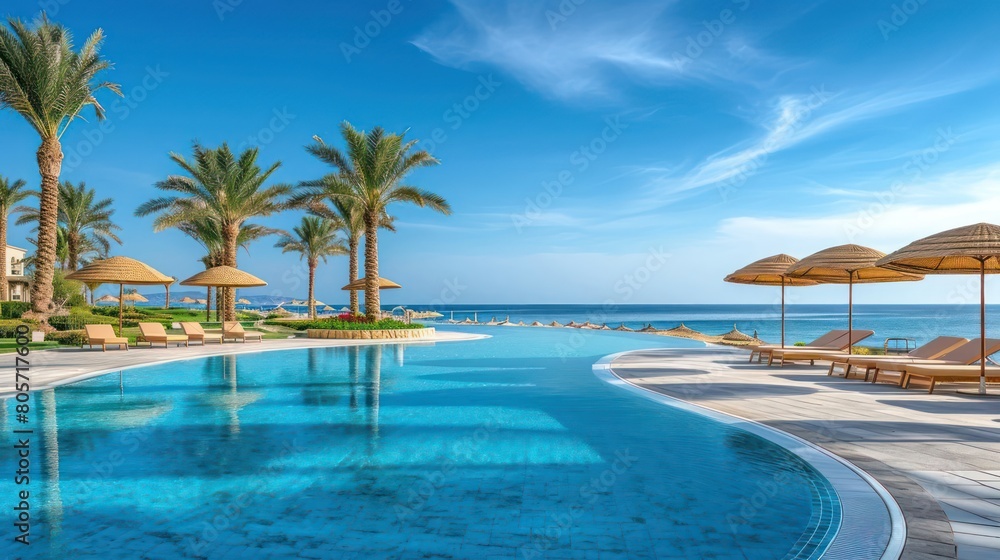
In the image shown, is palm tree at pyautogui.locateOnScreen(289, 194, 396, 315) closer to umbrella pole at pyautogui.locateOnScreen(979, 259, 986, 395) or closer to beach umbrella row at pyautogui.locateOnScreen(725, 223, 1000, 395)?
beach umbrella row at pyautogui.locateOnScreen(725, 223, 1000, 395)

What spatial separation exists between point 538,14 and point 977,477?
52.3 ft

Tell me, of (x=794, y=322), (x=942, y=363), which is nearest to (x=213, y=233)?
(x=942, y=363)

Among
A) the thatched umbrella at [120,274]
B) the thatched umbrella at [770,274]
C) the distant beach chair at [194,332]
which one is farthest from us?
the distant beach chair at [194,332]

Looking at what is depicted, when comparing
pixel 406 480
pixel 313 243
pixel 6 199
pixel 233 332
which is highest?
pixel 6 199

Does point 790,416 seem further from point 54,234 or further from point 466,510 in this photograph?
point 54,234

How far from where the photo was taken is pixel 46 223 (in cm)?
1895

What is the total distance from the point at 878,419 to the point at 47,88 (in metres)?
23.8

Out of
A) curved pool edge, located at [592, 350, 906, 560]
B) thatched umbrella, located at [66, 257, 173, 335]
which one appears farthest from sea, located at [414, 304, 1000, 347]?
thatched umbrella, located at [66, 257, 173, 335]

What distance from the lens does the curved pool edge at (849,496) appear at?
11.3ft

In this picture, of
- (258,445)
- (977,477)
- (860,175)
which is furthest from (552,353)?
(860,175)

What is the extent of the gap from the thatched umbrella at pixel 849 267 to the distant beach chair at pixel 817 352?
14cm

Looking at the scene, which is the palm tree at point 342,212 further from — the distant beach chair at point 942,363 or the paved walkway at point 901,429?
the distant beach chair at point 942,363

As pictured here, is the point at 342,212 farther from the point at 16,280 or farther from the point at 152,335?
the point at 16,280

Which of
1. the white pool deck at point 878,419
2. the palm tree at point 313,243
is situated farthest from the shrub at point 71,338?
the palm tree at point 313,243
